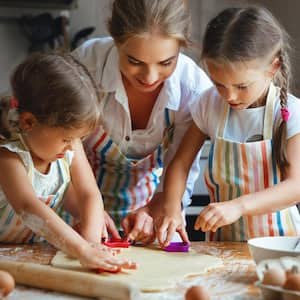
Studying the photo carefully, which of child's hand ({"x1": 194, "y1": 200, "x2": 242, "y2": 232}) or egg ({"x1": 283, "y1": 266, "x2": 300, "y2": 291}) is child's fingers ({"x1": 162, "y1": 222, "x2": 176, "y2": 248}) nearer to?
child's hand ({"x1": 194, "y1": 200, "x2": 242, "y2": 232})

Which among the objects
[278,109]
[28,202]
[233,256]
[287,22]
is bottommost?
[233,256]

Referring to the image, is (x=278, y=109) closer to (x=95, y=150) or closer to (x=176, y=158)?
(x=176, y=158)

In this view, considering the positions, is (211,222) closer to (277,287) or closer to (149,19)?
(277,287)

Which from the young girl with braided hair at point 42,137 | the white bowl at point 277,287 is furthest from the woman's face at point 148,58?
the white bowl at point 277,287

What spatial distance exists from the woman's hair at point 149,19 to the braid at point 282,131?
0.71ft

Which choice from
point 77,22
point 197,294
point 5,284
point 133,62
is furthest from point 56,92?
point 77,22

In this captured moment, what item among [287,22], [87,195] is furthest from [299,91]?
[87,195]

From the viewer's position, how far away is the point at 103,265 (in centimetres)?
113

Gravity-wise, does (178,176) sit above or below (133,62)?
below

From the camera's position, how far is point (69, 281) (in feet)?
3.47

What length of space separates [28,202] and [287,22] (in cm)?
173

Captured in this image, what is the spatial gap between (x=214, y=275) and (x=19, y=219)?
473 mm

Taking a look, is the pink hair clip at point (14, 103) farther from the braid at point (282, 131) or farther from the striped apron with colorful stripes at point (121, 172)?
the braid at point (282, 131)

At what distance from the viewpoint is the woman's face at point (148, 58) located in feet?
4.70
